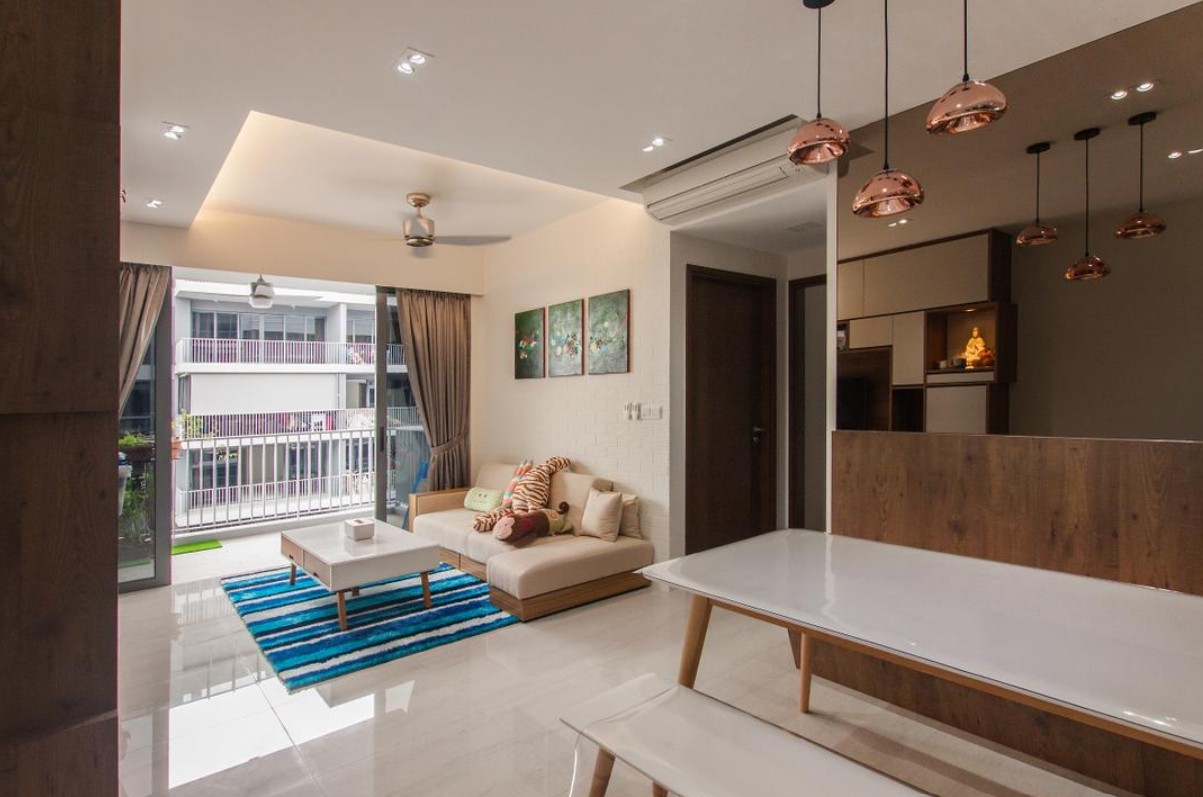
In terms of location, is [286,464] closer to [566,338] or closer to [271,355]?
[271,355]

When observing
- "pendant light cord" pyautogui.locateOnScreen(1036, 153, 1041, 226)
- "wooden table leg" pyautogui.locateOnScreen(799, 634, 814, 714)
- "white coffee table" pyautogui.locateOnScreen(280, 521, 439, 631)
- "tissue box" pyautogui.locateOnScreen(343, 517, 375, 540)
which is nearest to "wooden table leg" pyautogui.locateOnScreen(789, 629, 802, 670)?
"wooden table leg" pyautogui.locateOnScreen(799, 634, 814, 714)

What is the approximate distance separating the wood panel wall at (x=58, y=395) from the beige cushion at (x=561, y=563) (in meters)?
2.59

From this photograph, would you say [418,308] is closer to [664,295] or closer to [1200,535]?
[664,295]

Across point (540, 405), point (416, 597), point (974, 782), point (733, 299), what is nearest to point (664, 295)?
point (733, 299)

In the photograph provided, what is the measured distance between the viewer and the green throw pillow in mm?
5062

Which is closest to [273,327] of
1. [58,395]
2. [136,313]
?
[136,313]

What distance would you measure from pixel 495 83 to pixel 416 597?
10.3ft

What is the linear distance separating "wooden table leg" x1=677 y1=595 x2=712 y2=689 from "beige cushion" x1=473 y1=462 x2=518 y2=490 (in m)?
3.40

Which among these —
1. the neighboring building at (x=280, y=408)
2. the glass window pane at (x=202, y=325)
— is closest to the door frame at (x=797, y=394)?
the neighboring building at (x=280, y=408)

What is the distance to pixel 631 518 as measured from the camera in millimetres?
4207

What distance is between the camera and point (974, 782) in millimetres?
2059

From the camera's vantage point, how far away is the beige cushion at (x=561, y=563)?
3.55 m

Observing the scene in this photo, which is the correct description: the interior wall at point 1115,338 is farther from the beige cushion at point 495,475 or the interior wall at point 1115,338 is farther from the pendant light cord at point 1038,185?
the beige cushion at point 495,475

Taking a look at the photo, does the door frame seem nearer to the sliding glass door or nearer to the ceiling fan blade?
the ceiling fan blade
